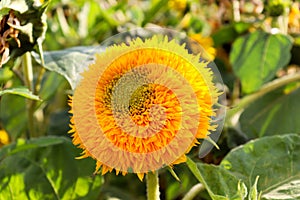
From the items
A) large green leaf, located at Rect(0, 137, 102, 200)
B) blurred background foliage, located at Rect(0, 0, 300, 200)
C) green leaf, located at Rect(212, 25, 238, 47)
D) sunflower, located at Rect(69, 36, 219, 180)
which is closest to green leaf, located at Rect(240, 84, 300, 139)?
blurred background foliage, located at Rect(0, 0, 300, 200)

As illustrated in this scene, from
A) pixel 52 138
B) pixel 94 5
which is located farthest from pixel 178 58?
pixel 94 5

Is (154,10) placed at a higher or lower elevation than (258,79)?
higher

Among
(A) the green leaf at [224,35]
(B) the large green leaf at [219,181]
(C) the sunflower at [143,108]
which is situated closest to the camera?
(C) the sunflower at [143,108]

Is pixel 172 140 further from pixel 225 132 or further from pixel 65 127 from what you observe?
pixel 65 127

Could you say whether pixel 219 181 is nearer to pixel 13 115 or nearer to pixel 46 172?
pixel 46 172

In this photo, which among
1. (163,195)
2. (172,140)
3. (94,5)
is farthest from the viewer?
(94,5)

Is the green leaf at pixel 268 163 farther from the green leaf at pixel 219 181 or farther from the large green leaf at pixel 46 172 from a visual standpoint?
the large green leaf at pixel 46 172

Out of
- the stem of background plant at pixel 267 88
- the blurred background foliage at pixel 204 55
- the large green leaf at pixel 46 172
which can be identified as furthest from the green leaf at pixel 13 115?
the stem of background plant at pixel 267 88
